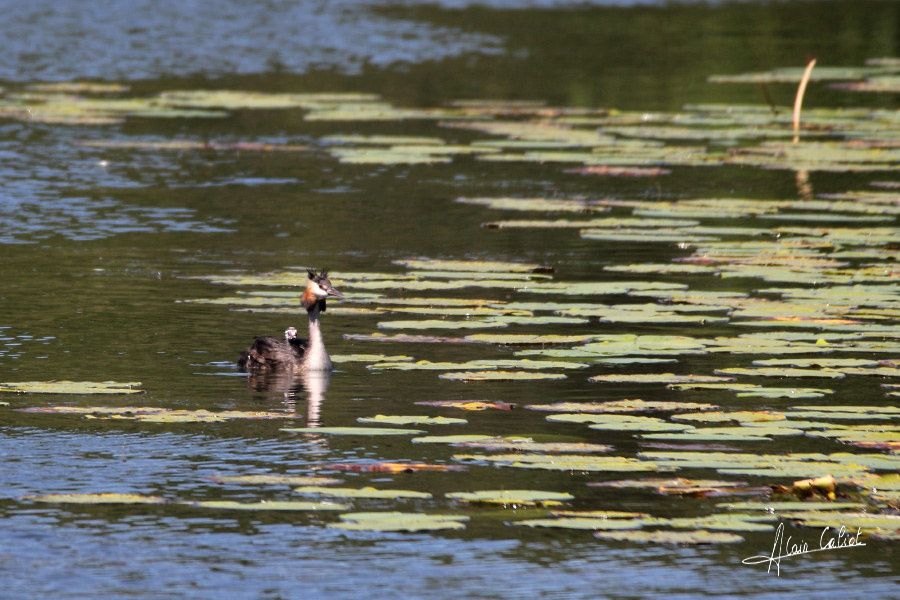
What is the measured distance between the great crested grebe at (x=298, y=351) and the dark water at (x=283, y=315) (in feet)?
0.68

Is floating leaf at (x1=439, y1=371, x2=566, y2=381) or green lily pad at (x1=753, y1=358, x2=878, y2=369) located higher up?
green lily pad at (x1=753, y1=358, x2=878, y2=369)

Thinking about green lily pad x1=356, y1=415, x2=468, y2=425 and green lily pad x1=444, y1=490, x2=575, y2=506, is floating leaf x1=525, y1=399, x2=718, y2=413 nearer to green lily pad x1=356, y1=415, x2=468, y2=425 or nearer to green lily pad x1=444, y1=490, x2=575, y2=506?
green lily pad x1=356, y1=415, x2=468, y2=425

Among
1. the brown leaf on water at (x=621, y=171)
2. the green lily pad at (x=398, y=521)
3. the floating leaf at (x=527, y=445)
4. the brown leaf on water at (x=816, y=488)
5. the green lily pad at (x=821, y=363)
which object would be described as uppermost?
the brown leaf on water at (x=621, y=171)

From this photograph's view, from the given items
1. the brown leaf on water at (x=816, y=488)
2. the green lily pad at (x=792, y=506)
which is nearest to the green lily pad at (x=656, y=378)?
the brown leaf on water at (x=816, y=488)

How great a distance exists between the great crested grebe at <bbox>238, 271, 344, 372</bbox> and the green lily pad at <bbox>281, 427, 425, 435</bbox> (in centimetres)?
128

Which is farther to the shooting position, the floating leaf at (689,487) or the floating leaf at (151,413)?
the floating leaf at (151,413)

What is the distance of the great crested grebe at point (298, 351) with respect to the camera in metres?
10.6

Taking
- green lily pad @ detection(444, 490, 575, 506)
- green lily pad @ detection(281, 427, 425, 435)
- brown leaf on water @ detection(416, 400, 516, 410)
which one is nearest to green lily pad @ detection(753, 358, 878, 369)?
brown leaf on water @ detection(416, 400, 516, 410)

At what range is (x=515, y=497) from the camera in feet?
25.8

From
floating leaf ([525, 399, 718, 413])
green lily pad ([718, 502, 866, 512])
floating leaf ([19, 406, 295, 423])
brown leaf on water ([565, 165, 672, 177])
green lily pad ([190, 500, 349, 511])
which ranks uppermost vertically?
brown leaf on water ([565, 165, 672, 177])

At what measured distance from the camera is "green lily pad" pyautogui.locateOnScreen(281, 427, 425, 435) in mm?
9000

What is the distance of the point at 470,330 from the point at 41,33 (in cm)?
2538

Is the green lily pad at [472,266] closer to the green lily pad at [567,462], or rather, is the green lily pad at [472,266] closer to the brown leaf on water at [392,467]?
the green lily pad at [567,462]

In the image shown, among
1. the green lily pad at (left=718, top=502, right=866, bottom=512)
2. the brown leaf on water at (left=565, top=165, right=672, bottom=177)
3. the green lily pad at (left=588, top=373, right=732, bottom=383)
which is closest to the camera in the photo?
the green lily pad at (left=718, top=502, right=866, bottom=512)
